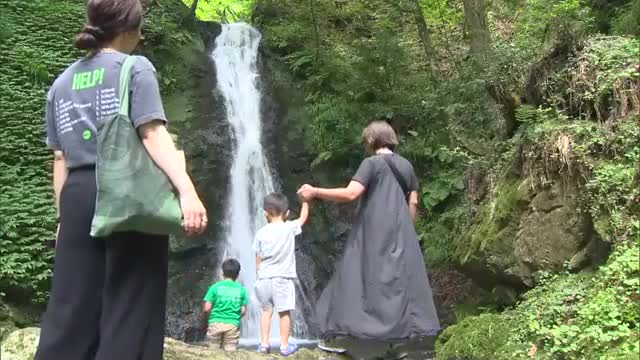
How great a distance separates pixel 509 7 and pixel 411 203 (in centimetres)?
1212

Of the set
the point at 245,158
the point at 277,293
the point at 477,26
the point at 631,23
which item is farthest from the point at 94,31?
the point at 245,158

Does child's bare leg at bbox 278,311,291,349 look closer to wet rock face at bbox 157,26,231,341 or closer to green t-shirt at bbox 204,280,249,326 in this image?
green t-shirt at bbox 204,280,249,326

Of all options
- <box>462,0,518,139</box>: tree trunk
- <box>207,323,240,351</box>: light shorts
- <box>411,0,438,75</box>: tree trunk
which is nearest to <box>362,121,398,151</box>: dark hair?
<box>207,323,240,351</box>: light shorts

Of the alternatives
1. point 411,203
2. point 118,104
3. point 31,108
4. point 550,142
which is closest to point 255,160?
point 31,108

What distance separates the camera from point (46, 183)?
9.91 m

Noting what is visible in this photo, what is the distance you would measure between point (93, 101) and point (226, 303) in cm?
413

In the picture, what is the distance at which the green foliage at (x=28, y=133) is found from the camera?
8.68 metres

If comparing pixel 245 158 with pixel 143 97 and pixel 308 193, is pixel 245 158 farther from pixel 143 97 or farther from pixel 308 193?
pixel 143 97

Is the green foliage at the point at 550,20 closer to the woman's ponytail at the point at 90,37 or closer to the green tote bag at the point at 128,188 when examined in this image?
the woman's ponytail at the point at 90,37

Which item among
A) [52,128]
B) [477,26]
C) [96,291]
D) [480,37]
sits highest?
[477,26]

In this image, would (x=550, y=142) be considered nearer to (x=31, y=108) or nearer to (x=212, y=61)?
(x=31, y=108)

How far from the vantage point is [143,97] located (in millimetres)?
2525

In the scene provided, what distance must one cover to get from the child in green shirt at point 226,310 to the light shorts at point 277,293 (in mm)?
478

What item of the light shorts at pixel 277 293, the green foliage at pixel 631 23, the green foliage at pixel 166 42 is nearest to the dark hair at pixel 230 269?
the light shorts at pixel 277 293
